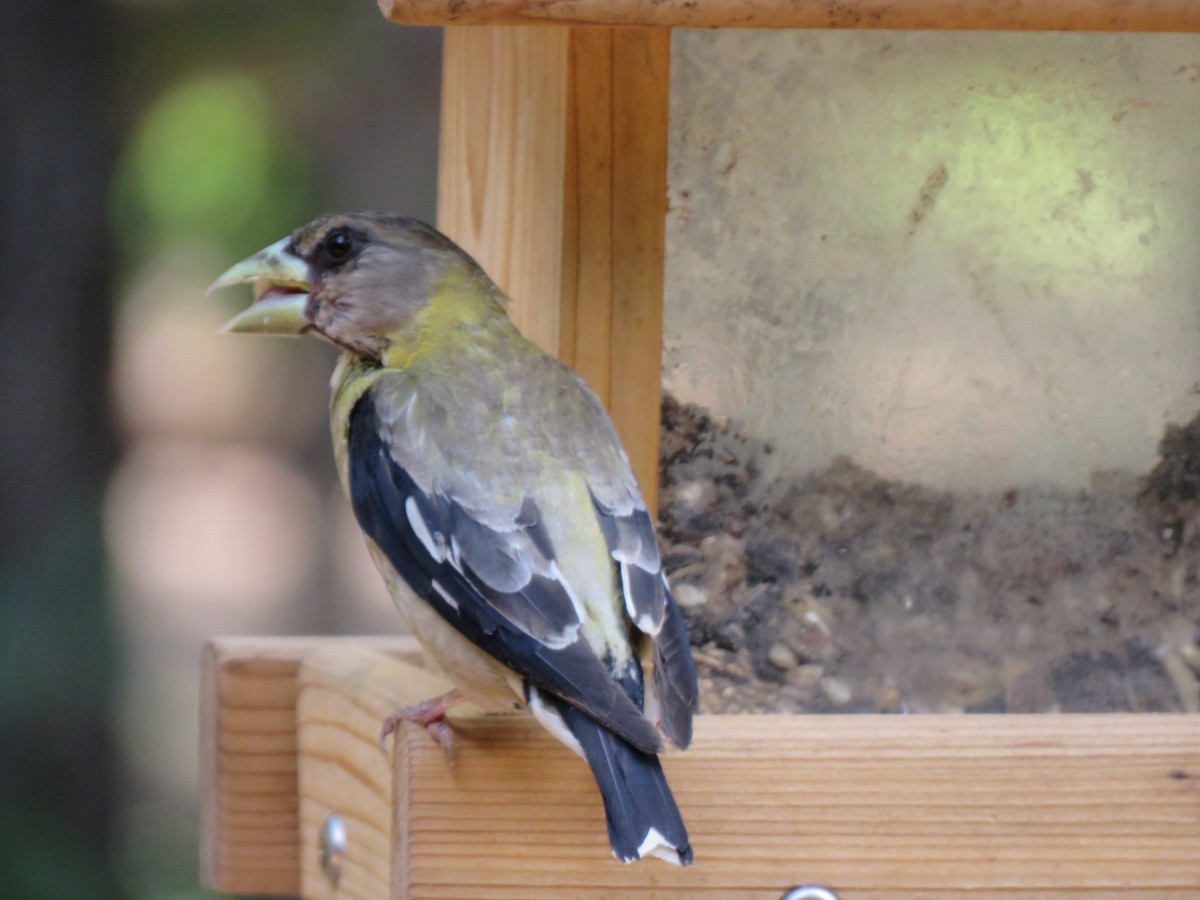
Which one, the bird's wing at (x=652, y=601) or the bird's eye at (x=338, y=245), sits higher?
the bird's eye at (x=338, y=245)

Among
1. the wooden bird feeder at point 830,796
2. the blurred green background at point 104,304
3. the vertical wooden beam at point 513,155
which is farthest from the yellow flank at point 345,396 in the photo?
the blurred green background at point 104,304

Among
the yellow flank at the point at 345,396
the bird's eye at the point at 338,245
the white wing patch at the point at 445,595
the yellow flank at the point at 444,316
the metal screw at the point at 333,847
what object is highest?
the bird's eye at the point at 338,245

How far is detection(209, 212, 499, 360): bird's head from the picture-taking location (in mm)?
2926

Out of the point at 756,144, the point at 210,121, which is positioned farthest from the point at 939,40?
the point at 210,121

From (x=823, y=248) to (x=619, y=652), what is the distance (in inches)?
32.8

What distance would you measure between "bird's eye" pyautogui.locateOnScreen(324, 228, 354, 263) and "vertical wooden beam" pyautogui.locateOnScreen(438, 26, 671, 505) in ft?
0.99

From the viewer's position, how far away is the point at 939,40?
2.81 m

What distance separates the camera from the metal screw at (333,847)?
283cm

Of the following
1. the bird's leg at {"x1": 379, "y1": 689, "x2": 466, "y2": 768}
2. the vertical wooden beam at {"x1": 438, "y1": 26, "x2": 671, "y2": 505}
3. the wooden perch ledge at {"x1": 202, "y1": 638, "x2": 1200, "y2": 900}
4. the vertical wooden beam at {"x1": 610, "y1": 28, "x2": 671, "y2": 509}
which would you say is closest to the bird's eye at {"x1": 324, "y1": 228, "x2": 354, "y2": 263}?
the vertical wooden beam at {"x1": 438, "y1": 26, "x2": 671, "y2": 505}

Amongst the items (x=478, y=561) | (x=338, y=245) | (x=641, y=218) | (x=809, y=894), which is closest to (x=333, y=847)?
(x=478, y=561)

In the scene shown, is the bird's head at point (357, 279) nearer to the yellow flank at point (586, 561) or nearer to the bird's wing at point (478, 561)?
the bird's wing at point (478, 561)

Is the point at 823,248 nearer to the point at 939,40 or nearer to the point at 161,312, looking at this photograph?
the point at 939,40

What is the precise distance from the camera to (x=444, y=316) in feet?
9.44

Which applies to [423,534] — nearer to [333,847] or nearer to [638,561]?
[638,561]
